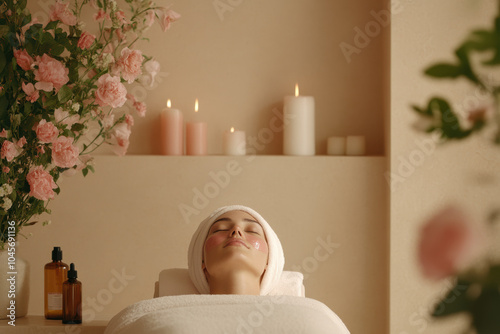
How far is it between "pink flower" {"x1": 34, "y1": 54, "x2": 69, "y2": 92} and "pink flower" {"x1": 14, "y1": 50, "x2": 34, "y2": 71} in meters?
0.03

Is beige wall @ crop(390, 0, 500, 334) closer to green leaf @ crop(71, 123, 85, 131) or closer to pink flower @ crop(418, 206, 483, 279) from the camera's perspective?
green leaf @ crop(71, 123, 85, 131)

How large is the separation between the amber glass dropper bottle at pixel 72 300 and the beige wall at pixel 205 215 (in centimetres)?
50

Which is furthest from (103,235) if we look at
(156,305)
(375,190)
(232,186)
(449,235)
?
(449,235)

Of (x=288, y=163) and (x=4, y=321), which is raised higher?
(x=288, y=163)

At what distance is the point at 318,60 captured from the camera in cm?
262

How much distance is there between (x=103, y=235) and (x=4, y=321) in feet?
1.91

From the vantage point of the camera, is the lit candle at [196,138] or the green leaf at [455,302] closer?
the green leaf at [455,302]

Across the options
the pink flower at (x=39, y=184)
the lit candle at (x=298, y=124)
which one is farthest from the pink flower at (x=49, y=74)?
the lit candle at (x=298, y=124)

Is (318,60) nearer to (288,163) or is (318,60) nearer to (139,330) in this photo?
(288,163)

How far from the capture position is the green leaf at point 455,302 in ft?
0.88

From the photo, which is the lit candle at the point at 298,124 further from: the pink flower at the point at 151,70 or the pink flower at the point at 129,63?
the pink flower at the point at 129,63

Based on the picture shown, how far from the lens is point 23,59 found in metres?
1.93

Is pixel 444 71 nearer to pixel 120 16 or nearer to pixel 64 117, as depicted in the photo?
pixel 64 117

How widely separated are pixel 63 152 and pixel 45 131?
0.09m
